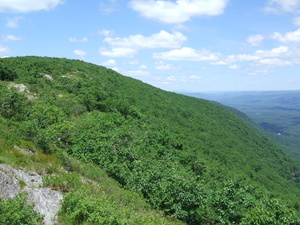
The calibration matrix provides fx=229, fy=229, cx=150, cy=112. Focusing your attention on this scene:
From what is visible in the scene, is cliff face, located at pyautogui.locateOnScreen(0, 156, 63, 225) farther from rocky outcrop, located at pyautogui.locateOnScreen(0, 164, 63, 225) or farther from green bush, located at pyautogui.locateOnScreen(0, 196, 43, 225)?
green bush, located at pyautogui.locateOnScreen(0, 196, 43, 225)

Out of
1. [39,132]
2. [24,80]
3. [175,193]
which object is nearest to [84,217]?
[175,193]

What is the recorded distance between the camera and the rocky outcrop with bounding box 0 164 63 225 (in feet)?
22.2

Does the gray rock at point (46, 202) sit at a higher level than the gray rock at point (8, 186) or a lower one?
lower

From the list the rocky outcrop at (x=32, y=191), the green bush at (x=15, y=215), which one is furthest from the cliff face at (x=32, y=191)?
the green bush at (x=15, y=215)

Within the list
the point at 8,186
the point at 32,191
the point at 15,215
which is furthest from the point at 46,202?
the point at 15,215

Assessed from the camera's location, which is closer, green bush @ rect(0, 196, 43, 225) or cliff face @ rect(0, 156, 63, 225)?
green bush @ rect(0, 196, 43, 225)

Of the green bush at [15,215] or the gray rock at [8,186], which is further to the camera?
the gray rock at [8,186]

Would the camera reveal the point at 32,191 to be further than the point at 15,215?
Yes

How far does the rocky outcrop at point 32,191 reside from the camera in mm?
6781

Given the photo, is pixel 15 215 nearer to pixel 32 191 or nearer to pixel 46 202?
pixel 46 202

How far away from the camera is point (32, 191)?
24.3ft

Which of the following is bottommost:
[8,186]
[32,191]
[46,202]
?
[46,202]

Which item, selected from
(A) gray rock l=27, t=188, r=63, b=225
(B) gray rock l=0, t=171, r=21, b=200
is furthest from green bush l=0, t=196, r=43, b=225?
(B) gray rock l=0, t=171, r=21, b=200

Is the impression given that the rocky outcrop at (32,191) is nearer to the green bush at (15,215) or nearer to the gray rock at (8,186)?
the gray rock at (8,186)
